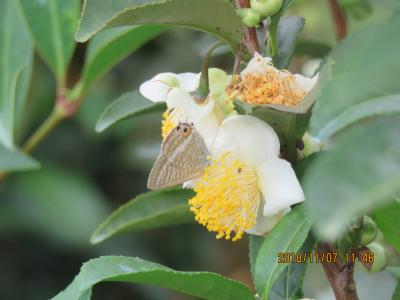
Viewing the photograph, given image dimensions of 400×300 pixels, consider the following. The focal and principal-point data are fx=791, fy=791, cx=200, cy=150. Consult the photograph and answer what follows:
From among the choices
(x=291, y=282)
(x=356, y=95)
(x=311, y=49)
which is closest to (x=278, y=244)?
(x=291, y=282)

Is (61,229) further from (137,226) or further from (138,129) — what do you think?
(137,226)

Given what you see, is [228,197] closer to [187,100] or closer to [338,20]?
[187,100]

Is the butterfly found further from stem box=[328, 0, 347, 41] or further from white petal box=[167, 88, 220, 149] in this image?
stem box=[328, 0, 347, 41]

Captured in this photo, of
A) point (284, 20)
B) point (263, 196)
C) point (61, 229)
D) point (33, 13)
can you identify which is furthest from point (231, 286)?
point (61, 229)

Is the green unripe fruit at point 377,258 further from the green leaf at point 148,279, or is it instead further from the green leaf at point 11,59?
the green leaf at point 11,59

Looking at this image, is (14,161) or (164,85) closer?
(164,85)
